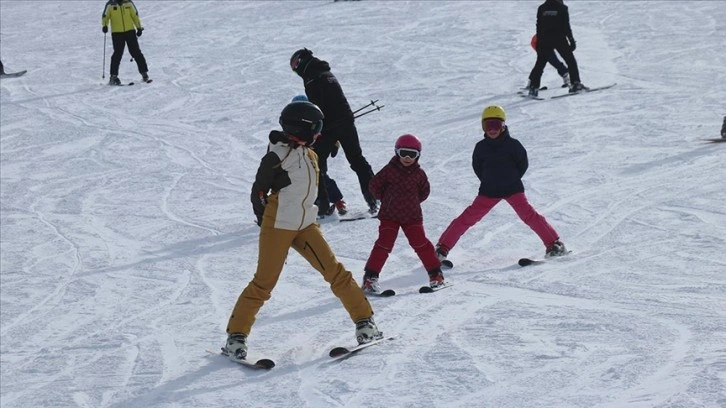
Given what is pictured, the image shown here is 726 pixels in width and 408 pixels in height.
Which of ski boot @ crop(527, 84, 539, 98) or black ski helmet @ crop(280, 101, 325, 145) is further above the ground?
black ski helmet @ crop(280, 101, 325, 145)

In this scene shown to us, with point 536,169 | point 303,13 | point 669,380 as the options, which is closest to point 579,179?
point 536,169

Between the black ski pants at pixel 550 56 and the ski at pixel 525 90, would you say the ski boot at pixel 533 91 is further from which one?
the ski at pixel 525 90

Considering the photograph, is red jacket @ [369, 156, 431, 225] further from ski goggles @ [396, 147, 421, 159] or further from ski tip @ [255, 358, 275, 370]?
ski tip @ [255, 358, 275, 370]

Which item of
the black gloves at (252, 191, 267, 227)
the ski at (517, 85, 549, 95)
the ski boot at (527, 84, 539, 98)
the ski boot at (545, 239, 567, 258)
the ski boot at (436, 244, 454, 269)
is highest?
the black gloves at (252, 191, 267, 227)

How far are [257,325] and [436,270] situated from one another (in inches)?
50.4

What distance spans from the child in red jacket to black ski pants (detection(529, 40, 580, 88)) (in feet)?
27.2

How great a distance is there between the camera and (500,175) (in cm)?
840

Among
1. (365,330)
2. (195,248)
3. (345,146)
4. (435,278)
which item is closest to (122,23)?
(195,248)

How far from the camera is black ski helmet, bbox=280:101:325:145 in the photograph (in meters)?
6.12

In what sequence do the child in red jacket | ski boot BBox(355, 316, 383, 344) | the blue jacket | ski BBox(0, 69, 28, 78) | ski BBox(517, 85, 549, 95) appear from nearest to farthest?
1. ski boot BBox(355, 316, 383, 344)
2. the child in red jacket
3. the blue jacket
4. ski BBox(517, 85, 549, 95)
5. ski BBox(0, 69, 28, 78)

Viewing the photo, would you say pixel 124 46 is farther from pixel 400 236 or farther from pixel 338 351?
pixel 338 351

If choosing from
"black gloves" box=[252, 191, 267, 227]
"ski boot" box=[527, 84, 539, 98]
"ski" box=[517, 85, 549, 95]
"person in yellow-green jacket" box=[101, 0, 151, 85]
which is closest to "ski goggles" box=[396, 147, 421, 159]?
"black gloves" box=[252, 191, 267, 227]

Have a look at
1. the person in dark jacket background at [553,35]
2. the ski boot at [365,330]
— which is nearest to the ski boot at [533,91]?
the person in dark jacket background at [553,35]

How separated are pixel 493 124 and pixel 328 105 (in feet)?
6.85
